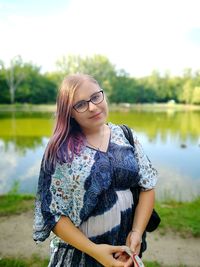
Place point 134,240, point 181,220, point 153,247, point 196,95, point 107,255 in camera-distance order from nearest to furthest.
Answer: point 107,255, point 134,240, point 153,247, point 181,220, point 196,95

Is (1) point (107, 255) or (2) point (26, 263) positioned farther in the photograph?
(2) point (26, 263)

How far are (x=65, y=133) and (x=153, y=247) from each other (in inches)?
114

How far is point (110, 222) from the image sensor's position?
1.48 m

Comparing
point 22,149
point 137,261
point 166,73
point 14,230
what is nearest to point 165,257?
point 14,230

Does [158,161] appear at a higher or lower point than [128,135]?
lower

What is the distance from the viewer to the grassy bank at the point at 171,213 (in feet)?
14.1

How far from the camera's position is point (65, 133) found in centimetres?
146

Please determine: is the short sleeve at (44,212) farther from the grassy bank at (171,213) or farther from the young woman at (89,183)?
the grassy bank at (171,213)

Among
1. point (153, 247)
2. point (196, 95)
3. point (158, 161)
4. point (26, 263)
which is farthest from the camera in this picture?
point (196, 95)

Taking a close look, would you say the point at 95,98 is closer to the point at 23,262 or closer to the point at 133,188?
the point at 133,188

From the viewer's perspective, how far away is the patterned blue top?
1.40 metres

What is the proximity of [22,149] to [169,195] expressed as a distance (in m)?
7.85

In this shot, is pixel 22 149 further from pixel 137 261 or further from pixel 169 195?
pixel 137 261

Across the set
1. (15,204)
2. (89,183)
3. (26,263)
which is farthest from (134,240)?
(15,204)
